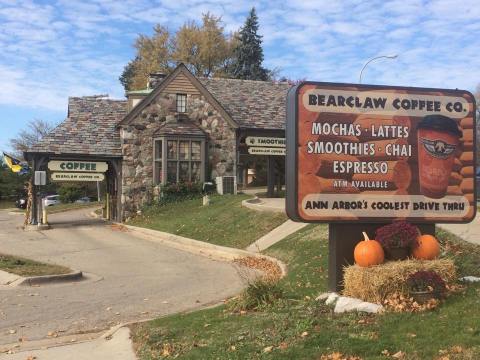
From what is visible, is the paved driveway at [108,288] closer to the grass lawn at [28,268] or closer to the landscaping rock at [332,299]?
the grass lawn at [28,268]

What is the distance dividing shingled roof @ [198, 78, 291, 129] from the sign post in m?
21.2

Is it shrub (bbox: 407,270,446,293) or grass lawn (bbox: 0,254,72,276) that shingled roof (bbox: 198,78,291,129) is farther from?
A: shrub (bbox: 407,270,446,293)

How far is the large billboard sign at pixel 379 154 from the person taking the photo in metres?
7.68

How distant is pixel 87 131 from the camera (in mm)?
28531

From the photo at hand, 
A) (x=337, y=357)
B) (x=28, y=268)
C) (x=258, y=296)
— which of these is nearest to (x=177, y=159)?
(x=28, y=268)

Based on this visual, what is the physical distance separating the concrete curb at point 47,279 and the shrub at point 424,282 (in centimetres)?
817

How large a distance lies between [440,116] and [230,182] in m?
20.2

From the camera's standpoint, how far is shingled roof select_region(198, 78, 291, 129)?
98.5ft

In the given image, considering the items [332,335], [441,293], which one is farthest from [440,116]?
[332,335]

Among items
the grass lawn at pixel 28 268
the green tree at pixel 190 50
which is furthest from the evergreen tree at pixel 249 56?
the grass lawn at pixel 28 268

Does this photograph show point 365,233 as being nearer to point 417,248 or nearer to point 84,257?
point 417,248

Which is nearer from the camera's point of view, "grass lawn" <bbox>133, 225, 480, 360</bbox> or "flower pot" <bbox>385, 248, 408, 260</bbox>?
"grass lawn" <bbox>133, 225, 480, 360</bbox>

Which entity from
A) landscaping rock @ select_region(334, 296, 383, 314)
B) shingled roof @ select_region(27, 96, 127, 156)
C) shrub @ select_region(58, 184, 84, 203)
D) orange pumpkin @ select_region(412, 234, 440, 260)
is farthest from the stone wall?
shrub @ select_region(58, 184, 84, 203)

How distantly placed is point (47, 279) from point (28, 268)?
137 cm
